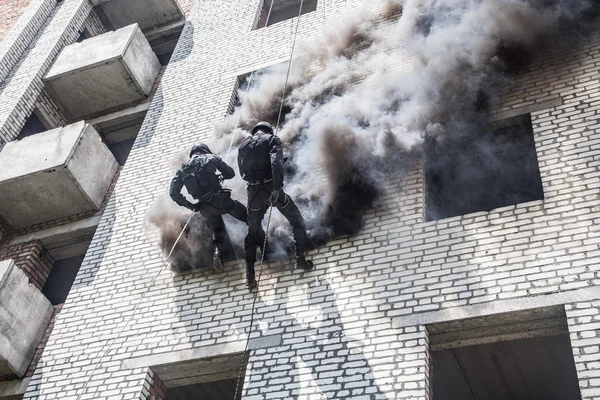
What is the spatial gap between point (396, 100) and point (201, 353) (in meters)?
3.78

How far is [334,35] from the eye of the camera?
9.66m

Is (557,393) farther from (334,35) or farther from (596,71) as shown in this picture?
(334,35)

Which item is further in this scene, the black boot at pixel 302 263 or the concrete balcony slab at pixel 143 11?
the concrete balcony slab at pixel 143 11

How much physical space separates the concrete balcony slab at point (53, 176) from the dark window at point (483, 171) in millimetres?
4890

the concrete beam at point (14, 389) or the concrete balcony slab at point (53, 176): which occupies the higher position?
the concrete balcony slab at point (53, 176)

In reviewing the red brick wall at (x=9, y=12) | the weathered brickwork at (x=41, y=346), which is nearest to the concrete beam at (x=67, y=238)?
the weathered brickwork at (x=41, y=346)

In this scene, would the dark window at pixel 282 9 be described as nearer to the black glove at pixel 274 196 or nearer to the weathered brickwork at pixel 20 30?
the weathered brickwork at pixel 20 30

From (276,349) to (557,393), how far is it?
412 centimetres

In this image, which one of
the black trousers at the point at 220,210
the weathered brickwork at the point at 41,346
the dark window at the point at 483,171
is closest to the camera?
the black trousers at the point at 220,210

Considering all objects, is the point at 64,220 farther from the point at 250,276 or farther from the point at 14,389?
the point at 250,276

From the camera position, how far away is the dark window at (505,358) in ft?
19.7

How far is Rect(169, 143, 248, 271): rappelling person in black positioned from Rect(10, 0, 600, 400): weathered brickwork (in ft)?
1.70

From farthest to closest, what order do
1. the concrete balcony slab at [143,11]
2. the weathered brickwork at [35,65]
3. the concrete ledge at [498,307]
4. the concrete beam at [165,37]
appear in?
the concrete beam at [165,37]
the concrete balcony slab at [143,11]
the weathered brickwork at [35,65]
the concrete ledge at [498,307]

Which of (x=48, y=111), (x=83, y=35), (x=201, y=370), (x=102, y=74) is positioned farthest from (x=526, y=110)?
(x=83, y=35)
